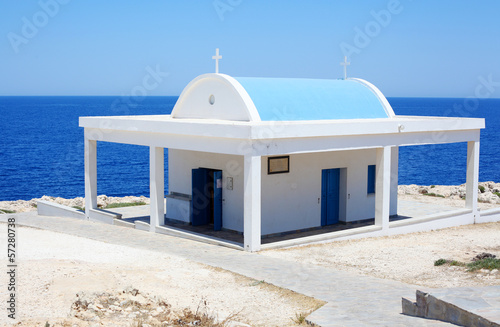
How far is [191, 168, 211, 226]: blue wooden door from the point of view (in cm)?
1756

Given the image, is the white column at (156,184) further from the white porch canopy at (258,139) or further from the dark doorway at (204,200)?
the dark doorway at (204,200)

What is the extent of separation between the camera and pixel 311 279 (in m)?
11.5

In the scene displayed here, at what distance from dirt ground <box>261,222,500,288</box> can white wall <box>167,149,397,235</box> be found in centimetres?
178

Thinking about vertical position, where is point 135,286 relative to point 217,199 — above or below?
below

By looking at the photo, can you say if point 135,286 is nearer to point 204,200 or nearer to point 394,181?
point 204,200

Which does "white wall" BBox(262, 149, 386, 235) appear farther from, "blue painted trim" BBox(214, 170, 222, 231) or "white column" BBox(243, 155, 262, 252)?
"white column" BBox(243, 155, 262, 252)

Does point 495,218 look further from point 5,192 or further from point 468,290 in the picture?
point 5,192

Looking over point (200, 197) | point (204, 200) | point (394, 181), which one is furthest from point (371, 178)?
point (200, 197)

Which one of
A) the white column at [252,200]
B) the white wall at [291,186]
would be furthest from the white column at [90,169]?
the white column at [252,200]

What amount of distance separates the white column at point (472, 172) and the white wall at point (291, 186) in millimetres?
3322

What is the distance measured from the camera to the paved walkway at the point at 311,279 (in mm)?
9016

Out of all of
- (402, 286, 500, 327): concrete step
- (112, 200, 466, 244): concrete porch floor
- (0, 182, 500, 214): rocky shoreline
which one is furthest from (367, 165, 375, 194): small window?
(402, 286, 500, 327): concrete step

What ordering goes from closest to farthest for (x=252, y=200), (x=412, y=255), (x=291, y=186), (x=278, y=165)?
(x=252, y=200), (x=412, y=255), (x=278, y=165), (x=291, y=186)

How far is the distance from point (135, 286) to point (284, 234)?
22.9 ft
